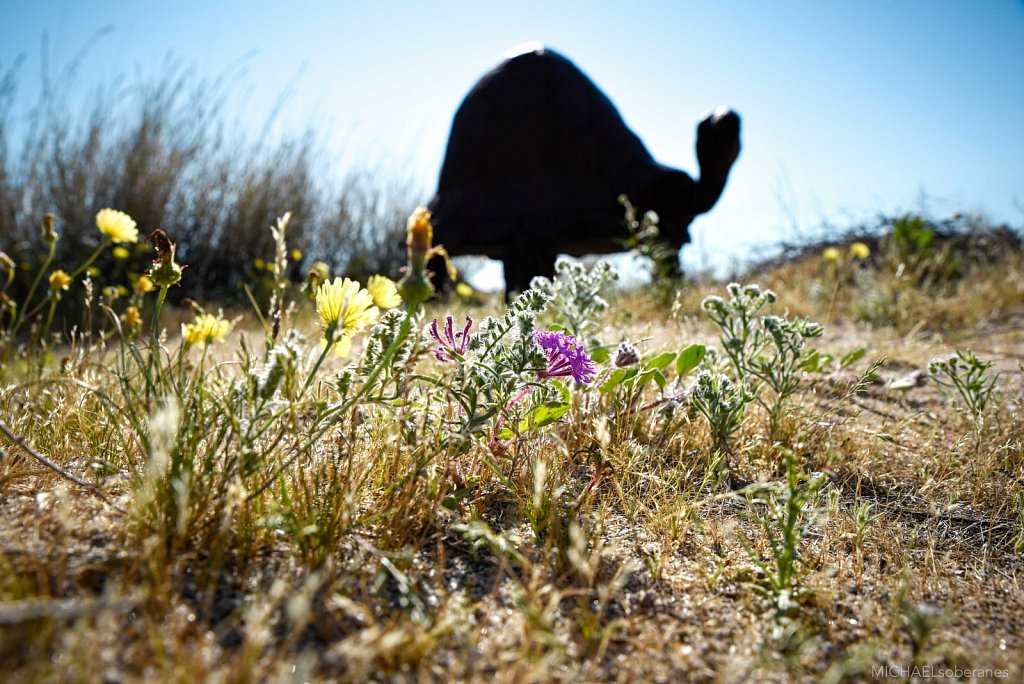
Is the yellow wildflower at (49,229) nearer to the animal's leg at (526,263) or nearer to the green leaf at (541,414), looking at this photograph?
the green leaf at (541,414)

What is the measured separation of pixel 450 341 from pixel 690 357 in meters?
0.68

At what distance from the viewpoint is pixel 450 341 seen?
4.30 feet

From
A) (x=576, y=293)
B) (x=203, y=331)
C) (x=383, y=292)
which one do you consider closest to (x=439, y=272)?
(x=576, y=293)

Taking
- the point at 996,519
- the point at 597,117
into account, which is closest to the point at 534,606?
the point at 996,519

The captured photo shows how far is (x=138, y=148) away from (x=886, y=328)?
18.4 feet

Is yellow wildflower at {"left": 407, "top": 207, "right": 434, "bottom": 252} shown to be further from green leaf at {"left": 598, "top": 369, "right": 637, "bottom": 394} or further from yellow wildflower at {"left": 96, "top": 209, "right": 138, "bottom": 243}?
yellow wildflower at {"left": 96, "top": 209, "right": 138, "bottom": 243}

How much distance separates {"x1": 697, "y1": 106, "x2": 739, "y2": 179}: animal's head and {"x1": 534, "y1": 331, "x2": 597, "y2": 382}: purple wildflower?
9.63ft

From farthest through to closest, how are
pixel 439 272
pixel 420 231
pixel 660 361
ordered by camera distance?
pixel 439 272 → pixel 660 361 → pixel 420 231

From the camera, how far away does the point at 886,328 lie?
3.78 meters

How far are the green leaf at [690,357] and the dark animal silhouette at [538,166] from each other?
2086 mm

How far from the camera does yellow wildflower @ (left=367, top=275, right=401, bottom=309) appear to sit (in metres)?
1.01

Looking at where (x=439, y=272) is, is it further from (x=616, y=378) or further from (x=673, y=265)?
(x=616, y=378)

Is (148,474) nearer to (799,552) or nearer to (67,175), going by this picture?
(799,552)

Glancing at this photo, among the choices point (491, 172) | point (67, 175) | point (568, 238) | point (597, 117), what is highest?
point (597, 117)
